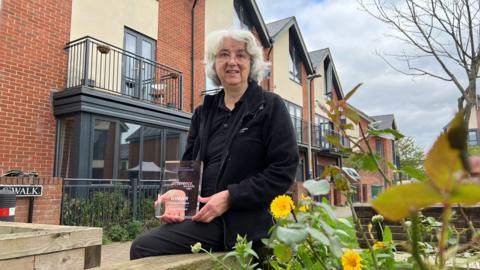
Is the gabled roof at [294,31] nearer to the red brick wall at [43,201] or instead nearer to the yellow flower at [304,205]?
the red brick wall at [43,201]

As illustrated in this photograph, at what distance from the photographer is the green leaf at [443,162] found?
0.87 feet

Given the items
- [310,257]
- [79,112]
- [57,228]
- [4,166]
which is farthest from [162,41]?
[310,257]

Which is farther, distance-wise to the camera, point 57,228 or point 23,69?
point 23,69

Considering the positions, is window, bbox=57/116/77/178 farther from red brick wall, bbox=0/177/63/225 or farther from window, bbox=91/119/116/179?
red brick wall, bbox=0/177/63/225

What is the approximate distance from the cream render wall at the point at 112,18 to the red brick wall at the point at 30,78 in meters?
0.48

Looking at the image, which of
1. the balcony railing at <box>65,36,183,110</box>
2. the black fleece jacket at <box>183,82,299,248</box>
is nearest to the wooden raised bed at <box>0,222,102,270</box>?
the black fleece jacket at <box>183,82,299,248</box>

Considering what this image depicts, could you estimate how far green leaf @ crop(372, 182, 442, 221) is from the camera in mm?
275

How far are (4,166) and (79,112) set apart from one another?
178cm

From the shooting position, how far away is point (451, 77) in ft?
18.5

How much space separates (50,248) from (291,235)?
1.61 m

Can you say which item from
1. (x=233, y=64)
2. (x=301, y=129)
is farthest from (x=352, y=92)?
(x=301, y=129)

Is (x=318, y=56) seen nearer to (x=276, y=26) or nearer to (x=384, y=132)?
(x=276, y=26)

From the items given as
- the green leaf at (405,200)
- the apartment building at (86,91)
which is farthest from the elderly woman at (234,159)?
the apartment building at (86,91)

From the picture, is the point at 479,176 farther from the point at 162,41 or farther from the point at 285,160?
the point at 162,41
